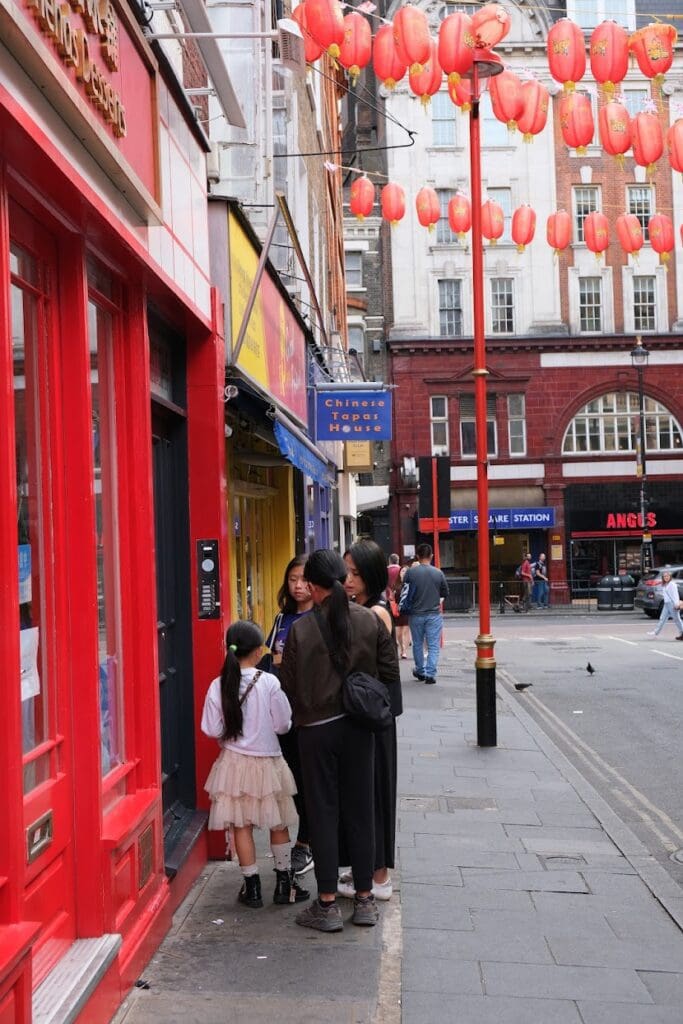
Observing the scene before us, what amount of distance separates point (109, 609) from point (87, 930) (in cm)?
145

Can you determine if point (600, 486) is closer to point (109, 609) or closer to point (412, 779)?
point (412, 779)

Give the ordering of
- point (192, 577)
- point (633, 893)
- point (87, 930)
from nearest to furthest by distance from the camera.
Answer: point (87, 930)
point (633, 893)
point (192, 577)

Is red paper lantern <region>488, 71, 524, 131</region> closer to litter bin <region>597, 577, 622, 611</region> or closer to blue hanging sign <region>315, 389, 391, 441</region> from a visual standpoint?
blue hanging sign <region>315, 389, 391, 441</region>

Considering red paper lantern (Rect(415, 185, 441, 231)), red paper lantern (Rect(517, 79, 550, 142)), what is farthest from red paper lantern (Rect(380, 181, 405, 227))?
red paper lantern (Rect(517, 79, 550, 142))

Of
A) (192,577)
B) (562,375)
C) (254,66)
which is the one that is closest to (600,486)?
(562,375)

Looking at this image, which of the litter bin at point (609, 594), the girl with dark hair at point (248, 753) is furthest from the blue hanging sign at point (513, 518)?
the girl with dark hair at point (248, 753)

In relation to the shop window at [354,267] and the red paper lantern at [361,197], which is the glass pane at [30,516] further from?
the shop window at [354,267]

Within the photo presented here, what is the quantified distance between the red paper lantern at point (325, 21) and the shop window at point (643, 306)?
33.7 metres

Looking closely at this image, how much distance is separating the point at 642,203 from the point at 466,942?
43452 mm

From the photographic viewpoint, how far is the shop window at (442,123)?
1756 inches

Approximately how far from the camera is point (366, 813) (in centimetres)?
590

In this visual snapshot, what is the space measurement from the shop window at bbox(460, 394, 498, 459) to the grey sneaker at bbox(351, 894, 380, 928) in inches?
1513

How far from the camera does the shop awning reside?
8695mm

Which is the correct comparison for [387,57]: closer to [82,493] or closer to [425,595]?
[425,595]
